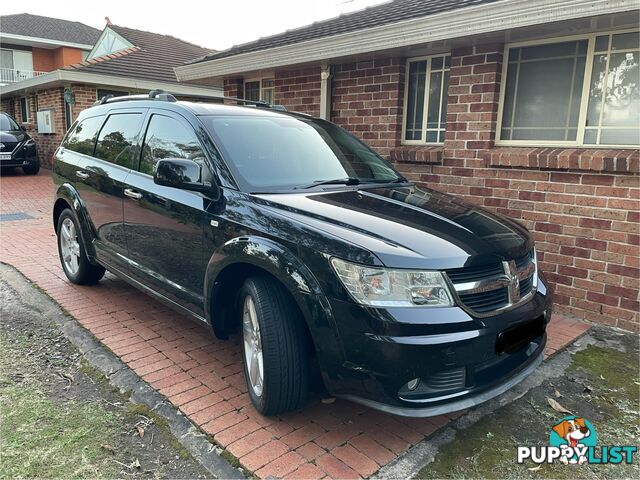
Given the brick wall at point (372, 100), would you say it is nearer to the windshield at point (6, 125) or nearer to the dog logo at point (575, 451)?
the dog logo at point (575, 451)

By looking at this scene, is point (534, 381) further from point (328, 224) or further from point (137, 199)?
point (137, 199)

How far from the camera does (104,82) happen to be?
522 inches

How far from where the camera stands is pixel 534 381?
131 inches

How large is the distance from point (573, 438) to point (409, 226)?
1.53 meters

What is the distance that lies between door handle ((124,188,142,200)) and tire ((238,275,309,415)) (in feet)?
4.83

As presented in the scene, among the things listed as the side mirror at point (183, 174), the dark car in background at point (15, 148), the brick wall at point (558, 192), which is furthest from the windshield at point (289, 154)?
the dark car in background at point (15, 148)

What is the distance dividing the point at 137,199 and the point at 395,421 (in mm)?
2361

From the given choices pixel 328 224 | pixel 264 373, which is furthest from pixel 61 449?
pixel 328 224

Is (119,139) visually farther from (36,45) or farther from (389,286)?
(36,45)

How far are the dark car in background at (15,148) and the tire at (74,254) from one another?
34.3 feet

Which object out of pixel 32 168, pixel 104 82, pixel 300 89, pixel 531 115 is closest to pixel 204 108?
pixel 531 115

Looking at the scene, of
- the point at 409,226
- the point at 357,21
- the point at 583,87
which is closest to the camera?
the point at 409,226

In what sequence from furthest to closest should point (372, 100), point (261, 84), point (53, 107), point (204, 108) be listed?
1. point (53, 107)
2. point (261, 84)
3. point (372, 100)
4. point (204, 108)

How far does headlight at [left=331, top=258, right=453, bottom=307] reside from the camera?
2.24m
